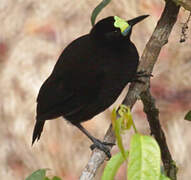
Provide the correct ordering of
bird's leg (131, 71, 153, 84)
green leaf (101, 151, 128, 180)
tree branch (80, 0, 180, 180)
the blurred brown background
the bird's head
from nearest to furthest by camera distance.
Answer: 1. green leaf (101, 151, 128, 180)
2. tree branch (80, 0, 180, 180)
3. bird's leg (131, 71, 153, 84)
4. the bird's head
5. the blurred brown background

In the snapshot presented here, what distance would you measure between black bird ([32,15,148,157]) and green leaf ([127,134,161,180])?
2.53ft

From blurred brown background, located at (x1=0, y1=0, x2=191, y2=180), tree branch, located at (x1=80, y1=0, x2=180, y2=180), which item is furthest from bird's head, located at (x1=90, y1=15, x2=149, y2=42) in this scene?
blurred brown background, located at (x1=0, y1=0, x2=191, y2=180)

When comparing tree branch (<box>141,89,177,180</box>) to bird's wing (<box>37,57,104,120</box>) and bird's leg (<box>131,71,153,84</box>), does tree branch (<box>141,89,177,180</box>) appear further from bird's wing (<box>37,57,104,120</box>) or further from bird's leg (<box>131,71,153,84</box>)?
bird's wing (<box>37,57,104,120</box>)

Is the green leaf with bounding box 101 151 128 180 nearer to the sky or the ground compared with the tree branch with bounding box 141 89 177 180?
nearer to the sky

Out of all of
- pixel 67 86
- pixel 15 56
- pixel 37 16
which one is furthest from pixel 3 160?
pixel 67 86

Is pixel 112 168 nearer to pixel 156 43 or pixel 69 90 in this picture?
pixel 156 43

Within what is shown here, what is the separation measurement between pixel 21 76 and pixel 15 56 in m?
0.18

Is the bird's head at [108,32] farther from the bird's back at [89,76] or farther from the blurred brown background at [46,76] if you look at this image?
the blurred brown background at [46,76]

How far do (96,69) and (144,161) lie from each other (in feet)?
3.16

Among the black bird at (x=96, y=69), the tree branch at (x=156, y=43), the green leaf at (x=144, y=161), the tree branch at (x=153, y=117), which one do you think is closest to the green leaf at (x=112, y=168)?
the green leaf at (x=144, y=161)

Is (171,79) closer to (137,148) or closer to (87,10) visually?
(87,10)

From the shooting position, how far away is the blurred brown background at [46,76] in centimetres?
389

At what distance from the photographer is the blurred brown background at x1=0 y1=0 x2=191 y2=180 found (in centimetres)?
389

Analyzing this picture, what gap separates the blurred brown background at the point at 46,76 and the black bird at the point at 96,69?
162 centimetres
